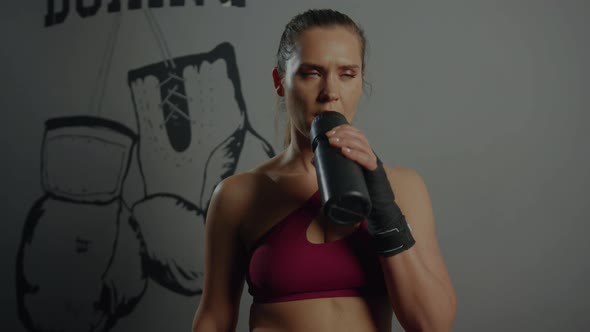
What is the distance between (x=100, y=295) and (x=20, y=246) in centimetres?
39

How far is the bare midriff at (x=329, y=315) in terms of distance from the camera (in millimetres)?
903

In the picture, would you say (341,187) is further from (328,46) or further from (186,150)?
(186,150)

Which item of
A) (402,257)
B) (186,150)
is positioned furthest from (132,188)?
(402,257)

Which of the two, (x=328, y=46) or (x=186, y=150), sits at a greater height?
(x=328, y=46)

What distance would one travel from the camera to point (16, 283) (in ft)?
6.95

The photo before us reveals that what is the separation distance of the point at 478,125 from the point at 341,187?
135 cm

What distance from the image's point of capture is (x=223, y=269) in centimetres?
103

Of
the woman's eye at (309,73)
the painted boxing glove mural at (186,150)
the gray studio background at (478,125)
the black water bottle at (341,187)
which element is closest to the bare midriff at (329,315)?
the black water bottle at (341,187)

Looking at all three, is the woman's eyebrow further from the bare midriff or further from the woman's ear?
the bare midriff

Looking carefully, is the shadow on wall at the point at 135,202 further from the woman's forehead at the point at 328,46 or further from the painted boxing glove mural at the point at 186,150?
the woman's forehead at the point at 328,46

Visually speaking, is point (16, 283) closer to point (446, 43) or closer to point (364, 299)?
point (364, 299)

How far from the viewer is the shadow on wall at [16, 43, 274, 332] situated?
2.04m

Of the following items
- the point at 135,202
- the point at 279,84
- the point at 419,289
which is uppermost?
the point at 279,84

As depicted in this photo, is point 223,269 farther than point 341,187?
Yes
